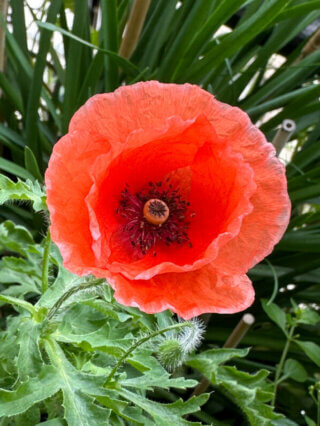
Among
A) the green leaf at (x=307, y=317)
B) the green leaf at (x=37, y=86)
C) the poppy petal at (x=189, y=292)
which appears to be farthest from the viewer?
the green leaf at (x=37, y=86)

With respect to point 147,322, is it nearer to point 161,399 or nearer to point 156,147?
point 156,147

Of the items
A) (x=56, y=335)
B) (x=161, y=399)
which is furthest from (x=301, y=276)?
(x=56, y=335)

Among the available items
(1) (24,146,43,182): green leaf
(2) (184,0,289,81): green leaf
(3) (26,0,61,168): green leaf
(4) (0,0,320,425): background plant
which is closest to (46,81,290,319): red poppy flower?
(4) (0,0,320,425): background plant

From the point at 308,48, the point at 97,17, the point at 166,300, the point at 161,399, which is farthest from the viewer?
the point at 97,17

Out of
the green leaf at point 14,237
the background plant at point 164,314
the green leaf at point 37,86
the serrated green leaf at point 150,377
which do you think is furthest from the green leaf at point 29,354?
the green leaf at point 37,86

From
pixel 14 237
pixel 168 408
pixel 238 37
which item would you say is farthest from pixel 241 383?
pixel 238 37

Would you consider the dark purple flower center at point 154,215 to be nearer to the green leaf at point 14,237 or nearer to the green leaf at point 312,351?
the green leaf at point 14,237
